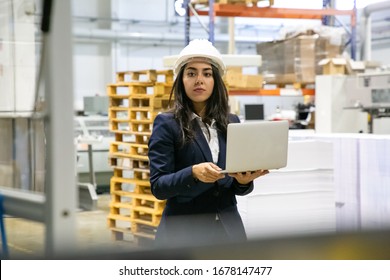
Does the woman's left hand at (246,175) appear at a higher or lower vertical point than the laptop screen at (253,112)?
lower

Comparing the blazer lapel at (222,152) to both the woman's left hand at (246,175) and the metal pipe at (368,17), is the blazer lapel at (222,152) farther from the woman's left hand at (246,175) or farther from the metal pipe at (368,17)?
the metal pipe at (368,17)

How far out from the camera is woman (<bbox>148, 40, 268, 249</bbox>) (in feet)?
5.47

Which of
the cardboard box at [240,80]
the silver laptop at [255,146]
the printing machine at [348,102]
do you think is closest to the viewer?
the silver laptop at [255,146]

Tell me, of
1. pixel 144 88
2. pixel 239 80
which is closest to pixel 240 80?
pixel 239 80

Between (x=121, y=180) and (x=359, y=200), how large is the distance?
85.8 inches

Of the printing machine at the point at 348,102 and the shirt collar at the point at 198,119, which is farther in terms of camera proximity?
the printing machine at the point at 348,102

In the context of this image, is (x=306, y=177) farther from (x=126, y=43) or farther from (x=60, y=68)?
(x=126, y=43)

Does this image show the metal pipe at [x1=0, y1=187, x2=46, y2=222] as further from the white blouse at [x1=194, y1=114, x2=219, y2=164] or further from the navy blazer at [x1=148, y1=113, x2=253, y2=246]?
the white blouse at [x1=194, y1=114, x2=219, y2=164]

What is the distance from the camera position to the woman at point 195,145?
65.6 inches

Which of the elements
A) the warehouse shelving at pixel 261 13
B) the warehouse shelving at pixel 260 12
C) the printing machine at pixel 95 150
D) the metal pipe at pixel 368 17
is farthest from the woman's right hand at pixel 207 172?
the printing machine at pixel 95 150

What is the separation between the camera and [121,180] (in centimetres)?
500

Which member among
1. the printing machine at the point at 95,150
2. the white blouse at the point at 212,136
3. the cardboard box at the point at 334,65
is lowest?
the printing machine at the point at 95,150

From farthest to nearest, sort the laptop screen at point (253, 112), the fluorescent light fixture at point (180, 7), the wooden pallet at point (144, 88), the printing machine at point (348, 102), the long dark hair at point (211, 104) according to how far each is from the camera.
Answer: the fluorescent light fixture at point (180, 7)
the laptop screen at point (253, 112)
the printing machine at point (348, 102)
the wooden pallet at point (144, 88)
the long dark hair at point (211, 104)

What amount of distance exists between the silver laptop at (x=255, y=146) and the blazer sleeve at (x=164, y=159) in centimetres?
19
